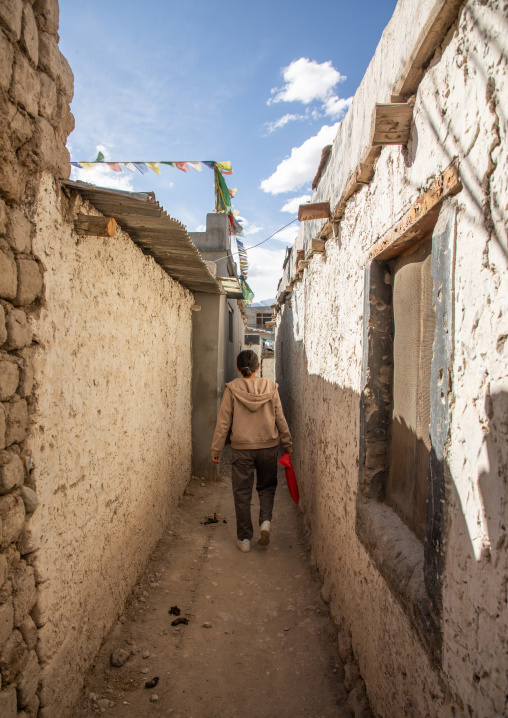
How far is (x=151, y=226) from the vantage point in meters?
3.10

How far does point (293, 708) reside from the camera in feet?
8.00

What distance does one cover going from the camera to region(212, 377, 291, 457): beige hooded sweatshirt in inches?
180

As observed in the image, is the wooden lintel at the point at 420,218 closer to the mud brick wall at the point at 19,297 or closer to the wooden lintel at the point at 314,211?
the wooden lintel at the point at 314,211

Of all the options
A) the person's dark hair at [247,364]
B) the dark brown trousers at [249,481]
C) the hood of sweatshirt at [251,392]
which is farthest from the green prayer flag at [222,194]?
the dark brown trousers at [249,481]

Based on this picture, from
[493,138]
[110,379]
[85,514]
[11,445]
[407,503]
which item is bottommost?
[85,514]

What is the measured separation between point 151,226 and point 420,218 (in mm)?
1956

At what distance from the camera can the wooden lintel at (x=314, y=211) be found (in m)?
3.67

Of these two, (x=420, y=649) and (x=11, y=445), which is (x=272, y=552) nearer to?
(x=420, y=649)

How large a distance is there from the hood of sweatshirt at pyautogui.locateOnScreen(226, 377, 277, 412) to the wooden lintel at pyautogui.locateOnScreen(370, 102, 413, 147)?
2865 mm

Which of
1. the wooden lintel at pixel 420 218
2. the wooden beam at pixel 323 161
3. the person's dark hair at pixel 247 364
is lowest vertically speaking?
the person's dark hair at pixel 247 364

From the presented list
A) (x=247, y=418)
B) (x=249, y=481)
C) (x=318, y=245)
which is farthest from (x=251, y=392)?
(x=318, y=245)

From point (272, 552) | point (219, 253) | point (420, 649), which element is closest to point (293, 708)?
point (420, 649)

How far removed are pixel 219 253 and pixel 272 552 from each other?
684 centimetres

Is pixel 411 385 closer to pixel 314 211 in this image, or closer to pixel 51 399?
pixel 51 399
